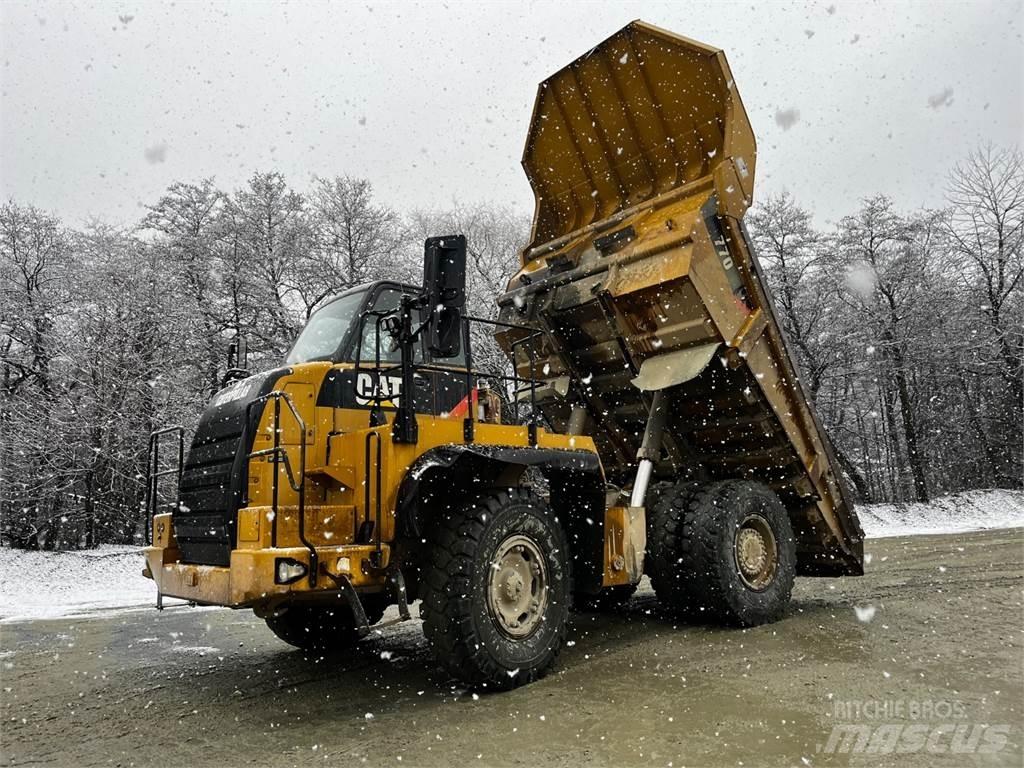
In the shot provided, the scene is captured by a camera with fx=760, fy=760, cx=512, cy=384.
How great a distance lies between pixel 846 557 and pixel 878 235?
23.9 m

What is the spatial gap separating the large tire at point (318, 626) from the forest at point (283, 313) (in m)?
10.9

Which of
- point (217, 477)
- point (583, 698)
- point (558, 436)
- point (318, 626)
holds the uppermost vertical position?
point (558, 436)

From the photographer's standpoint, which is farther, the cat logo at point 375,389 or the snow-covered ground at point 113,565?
the snow-covered ground at point 113,565

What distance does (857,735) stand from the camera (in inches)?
142

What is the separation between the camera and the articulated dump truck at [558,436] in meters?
4.43

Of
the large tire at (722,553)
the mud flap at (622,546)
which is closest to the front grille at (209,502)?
the mud flap at (622,546)

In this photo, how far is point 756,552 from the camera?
6.64 m

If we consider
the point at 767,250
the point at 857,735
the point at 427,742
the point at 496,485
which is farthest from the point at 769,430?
the point at 767,250

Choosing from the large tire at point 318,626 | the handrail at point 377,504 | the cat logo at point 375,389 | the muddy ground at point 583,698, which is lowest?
the muddy ground at point 583,698

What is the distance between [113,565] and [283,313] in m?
9.55

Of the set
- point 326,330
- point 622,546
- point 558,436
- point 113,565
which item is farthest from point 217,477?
point 113,565

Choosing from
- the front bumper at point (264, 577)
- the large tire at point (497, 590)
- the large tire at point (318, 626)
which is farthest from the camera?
the large tire at point (318, 626)

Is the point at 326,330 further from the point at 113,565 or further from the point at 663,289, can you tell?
the point at 113,565

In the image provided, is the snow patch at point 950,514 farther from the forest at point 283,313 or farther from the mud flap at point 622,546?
the mud flap at point 622,546
